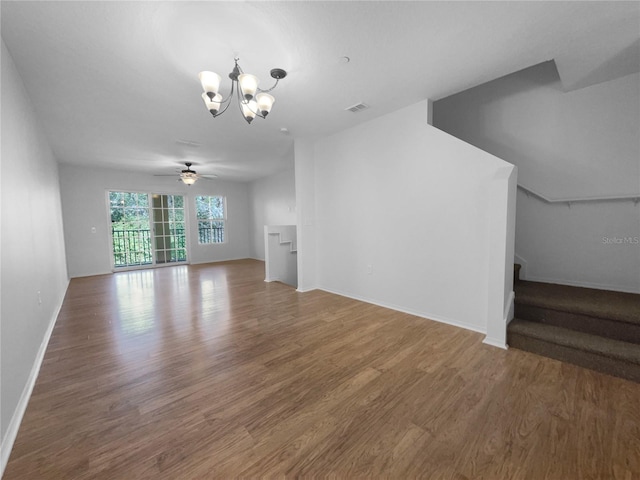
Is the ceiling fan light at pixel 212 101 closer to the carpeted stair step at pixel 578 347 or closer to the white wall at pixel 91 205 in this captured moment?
the carpeted stair step at pixel 578 347

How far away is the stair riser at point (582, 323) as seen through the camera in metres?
2.17

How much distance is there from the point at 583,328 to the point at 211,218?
28.6 ft

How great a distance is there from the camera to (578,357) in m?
2.12

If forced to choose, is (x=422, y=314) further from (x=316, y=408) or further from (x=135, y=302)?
(x=135, y=302)

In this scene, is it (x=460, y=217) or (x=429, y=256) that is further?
(x=429, y=256)

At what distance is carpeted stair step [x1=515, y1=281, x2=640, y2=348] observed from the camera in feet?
7.16

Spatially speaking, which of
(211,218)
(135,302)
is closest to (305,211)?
(135,302)

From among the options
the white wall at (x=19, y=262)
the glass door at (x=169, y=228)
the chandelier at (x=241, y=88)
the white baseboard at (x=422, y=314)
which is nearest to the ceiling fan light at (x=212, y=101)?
the chandelier at (x=241, y=88)

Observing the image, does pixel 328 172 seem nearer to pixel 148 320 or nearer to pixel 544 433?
pixel 148 320

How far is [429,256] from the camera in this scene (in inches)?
125

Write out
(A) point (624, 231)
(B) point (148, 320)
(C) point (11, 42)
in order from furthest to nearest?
(B) point (148, 320)
(A) point (624, 231)
(C) point (11, 42)

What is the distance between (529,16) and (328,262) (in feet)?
11.8

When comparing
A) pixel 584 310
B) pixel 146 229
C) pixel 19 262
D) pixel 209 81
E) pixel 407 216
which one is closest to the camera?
pixel 19 262

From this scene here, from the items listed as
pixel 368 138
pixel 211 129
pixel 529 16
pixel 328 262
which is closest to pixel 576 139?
pixel 529 16
